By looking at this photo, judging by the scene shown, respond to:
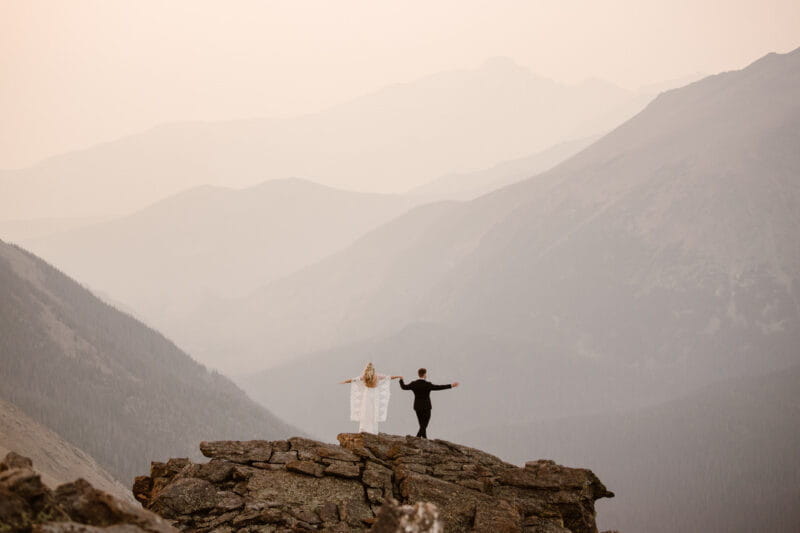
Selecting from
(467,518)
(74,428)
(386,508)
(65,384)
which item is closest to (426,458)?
(467,518)

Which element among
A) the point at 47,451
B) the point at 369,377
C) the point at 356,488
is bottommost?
the point at 356,488

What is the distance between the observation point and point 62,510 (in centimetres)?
1560

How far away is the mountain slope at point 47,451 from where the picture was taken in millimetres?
100500

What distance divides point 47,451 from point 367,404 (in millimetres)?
98880

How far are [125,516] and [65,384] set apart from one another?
670 ft

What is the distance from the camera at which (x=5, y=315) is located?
198m

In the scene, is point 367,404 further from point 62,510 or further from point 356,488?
point 62,510

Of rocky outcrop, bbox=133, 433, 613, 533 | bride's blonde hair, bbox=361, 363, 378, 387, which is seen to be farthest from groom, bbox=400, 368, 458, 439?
bride's blonde hair, bbox=361, 363, 378, 387

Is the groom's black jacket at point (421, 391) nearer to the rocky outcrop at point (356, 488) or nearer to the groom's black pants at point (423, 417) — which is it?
the groom's black pants at point (423, 417)

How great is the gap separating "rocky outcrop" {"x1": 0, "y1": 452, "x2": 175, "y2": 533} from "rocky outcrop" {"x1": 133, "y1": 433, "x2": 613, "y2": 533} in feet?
21.5

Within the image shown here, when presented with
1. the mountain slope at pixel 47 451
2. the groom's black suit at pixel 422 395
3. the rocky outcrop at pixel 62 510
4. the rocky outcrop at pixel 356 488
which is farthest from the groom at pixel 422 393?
the mountain slope at pixel 47 451

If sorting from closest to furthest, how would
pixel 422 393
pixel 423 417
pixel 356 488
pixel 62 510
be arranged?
1. pixel 62 510
2. pixel 356 488
3. pixel 422 393
4. pixel 423 417

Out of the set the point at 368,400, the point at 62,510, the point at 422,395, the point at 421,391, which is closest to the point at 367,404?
the point at 368,400

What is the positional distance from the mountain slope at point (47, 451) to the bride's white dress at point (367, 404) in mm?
79814
